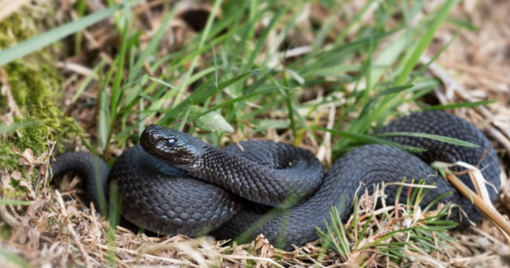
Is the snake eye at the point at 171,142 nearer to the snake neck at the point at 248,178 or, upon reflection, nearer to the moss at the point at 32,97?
the snake neck at the point at 248,178

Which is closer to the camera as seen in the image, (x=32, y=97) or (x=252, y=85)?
(x=32, y=97)

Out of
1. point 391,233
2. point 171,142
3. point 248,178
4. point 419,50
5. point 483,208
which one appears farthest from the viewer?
point 419,50

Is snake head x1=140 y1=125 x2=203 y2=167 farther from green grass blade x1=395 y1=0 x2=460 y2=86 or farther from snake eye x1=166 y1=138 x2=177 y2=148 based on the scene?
green grass blade x1=395 y1=0 x2=460 y2=86

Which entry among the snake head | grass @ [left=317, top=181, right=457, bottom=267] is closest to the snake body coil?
the snake head

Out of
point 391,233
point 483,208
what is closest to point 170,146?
point 391,233

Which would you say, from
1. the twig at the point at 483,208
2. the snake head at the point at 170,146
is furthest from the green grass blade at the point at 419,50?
the snake head at the point at 170,146

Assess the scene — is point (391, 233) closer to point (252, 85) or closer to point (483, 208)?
point (483, 208)
